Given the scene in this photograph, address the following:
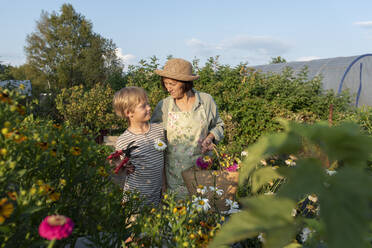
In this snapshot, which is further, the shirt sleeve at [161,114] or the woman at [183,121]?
the shirt sleeve at [161,114]

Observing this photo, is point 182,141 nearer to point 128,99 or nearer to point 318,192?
point 128,99

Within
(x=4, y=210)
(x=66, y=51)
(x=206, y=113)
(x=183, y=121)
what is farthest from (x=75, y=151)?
Result: (x=66, y=51)

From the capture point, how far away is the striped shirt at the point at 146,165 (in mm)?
2510

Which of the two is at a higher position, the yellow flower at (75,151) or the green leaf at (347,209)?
the green leaf at (347,209)

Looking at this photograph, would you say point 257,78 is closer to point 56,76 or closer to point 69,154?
point 69,154

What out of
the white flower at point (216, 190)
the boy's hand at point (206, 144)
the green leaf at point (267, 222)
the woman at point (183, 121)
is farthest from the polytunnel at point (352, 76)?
the green leaf at point (267, 222)

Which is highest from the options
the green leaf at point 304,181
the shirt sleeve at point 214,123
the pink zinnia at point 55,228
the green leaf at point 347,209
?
the green leaf at point 304,181

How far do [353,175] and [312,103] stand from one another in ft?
24.2

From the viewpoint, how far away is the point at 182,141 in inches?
106

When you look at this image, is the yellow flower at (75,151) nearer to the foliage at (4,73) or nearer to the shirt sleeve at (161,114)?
the shirt sleeve at (161,114)

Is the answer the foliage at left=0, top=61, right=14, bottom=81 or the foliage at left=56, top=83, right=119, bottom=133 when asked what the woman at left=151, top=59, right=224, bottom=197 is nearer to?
the foliage at left=0, top=61, right=14, bottom=81

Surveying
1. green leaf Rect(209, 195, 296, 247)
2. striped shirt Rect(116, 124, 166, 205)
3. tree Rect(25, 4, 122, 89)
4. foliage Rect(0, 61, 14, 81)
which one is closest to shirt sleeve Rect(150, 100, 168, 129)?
striped shirt Rect(116, 124, 166, 205)

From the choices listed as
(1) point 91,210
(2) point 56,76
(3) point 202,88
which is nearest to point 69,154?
(1) point 91,210

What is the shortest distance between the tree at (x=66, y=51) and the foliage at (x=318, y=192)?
94.5 feet
